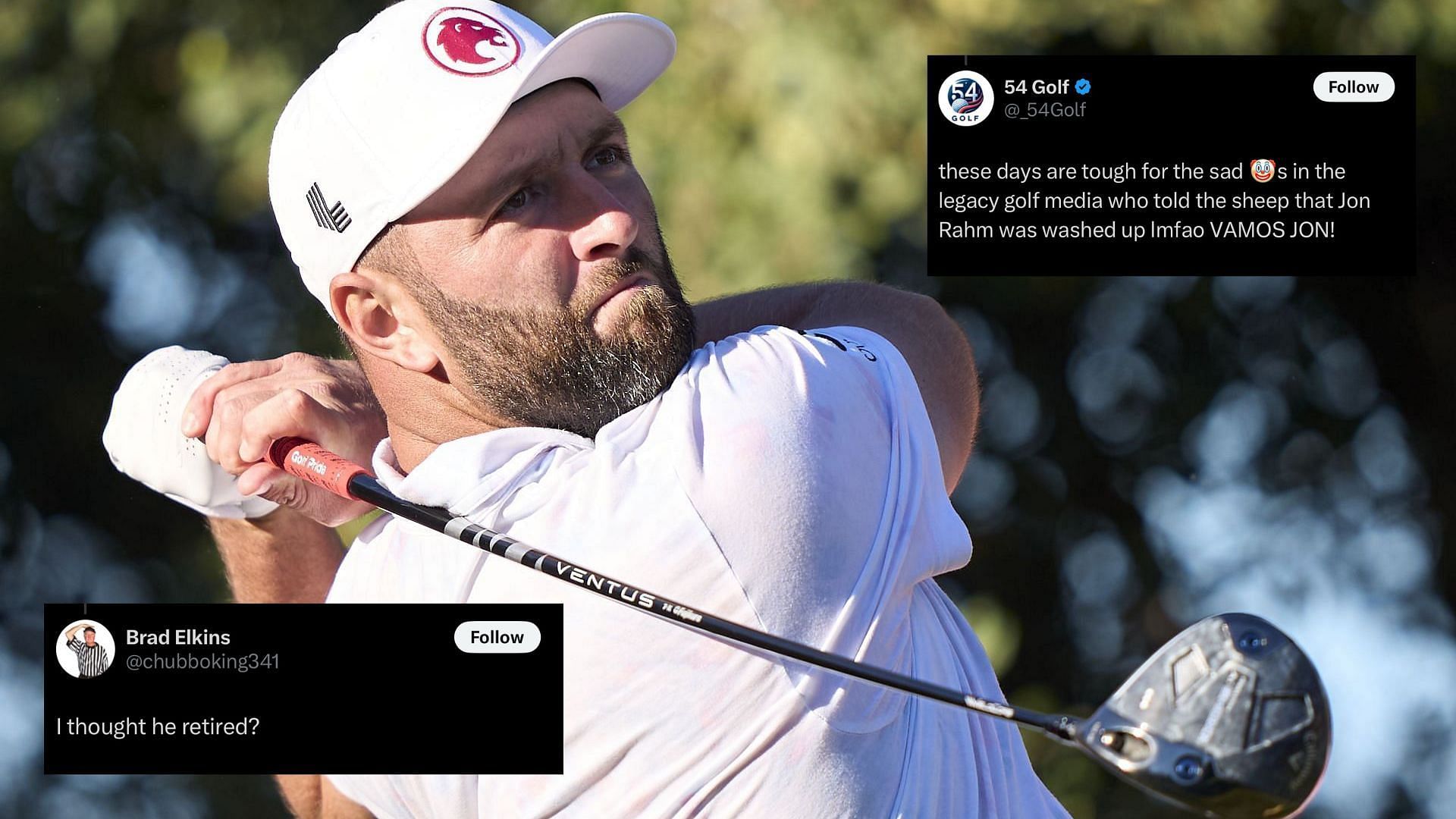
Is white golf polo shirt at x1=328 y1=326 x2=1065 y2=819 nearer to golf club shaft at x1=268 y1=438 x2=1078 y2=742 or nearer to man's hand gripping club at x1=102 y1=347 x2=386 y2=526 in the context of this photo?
golf club shaft at x1=268 y1=438 x2=1078 y2=742

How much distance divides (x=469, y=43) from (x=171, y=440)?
2.56 ft

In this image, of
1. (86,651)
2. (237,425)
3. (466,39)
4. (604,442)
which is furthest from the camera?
(86,651)

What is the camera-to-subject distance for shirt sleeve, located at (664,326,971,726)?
5.83ft

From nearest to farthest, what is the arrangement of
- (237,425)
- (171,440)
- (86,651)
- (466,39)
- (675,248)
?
(466,39)
(237,425)
(171,440)
(86,651)
(675,248)

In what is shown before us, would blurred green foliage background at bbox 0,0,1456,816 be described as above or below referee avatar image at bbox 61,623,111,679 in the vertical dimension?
above

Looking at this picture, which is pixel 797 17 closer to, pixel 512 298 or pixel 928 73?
pixel 928 73

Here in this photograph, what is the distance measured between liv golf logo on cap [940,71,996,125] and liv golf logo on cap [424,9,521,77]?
189 cm

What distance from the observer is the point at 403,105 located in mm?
1960

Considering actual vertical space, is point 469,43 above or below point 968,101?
below

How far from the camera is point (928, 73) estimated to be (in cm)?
396

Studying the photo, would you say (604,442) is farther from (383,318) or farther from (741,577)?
(383,318)

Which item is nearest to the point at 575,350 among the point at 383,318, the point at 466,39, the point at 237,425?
the point at 383,318

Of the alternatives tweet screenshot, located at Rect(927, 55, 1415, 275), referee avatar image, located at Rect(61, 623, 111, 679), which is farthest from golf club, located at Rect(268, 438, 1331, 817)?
tweet screenshot, located at Rect(927, 55, 1415, 275)

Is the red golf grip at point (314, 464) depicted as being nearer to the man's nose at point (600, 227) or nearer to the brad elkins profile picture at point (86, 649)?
the man's nose at point (600, 227)
